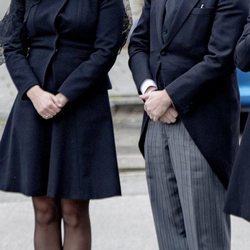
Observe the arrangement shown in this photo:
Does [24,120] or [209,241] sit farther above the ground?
→ [24,120]

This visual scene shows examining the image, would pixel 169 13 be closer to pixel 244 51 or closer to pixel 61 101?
pixel 244 51

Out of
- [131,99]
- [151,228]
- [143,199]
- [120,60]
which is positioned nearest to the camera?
[151,228]

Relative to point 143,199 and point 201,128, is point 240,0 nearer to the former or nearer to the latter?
point 201,128

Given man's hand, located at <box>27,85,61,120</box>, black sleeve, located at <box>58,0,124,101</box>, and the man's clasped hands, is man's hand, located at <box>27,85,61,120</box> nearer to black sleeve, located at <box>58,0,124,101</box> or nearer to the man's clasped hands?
black sleeve, located at <box>58,0,124,101</box>

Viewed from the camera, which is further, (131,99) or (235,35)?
(131,99)

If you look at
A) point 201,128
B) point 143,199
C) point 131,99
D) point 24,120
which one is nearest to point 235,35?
point 201,128

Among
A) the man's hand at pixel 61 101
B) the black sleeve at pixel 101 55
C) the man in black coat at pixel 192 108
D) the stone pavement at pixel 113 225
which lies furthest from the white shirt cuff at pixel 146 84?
the stone pavement at pixel 113 225

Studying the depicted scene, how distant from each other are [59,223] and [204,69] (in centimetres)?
109

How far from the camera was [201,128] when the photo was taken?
9.77 feet

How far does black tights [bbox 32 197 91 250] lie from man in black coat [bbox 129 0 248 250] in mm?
413

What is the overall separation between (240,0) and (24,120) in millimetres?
1096

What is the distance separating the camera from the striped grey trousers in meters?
3.01

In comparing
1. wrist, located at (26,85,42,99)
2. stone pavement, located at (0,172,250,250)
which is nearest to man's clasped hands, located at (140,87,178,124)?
wrist, located at (26,85,42,99)

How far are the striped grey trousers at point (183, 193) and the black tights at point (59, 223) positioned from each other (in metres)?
0.37
